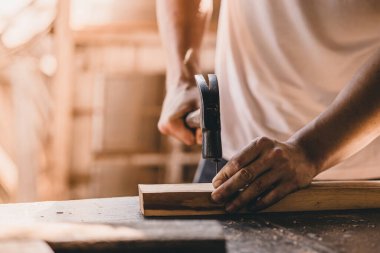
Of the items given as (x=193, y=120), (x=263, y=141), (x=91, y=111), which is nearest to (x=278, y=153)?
(x=263, y=141)

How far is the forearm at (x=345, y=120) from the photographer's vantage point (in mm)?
1214

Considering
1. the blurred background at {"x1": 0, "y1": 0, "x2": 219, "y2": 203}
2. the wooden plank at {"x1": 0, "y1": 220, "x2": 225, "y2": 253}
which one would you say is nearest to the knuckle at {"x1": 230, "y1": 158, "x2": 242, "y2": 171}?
the wooden plank at {"x1": 0, "y1": 220, "x2": 225, "y2": 253}

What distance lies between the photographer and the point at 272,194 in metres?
1.17

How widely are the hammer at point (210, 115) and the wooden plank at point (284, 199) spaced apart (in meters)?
0.09

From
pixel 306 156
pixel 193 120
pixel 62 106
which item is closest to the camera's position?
pixel 306 156

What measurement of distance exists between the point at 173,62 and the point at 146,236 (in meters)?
1.16

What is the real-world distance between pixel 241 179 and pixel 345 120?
31 cm

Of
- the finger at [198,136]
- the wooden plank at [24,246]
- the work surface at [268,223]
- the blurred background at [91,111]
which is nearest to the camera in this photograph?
the wooden plank at [24,246]

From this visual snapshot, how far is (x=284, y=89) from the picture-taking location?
159 cm

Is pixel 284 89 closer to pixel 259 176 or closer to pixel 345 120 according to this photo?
pixel 345 120

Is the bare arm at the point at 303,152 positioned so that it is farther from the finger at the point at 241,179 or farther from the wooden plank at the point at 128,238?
the wooden plank at the point at 128,238

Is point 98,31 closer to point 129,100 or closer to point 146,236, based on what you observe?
point 129,100

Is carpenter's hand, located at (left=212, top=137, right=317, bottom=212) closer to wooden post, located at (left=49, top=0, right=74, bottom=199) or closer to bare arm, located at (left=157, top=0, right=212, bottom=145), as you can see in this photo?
bare arm, located at (left=157, top=0, right=212, bottom=145)

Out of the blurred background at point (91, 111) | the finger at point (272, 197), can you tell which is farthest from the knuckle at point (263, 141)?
the blurred background at point (91, 111)
